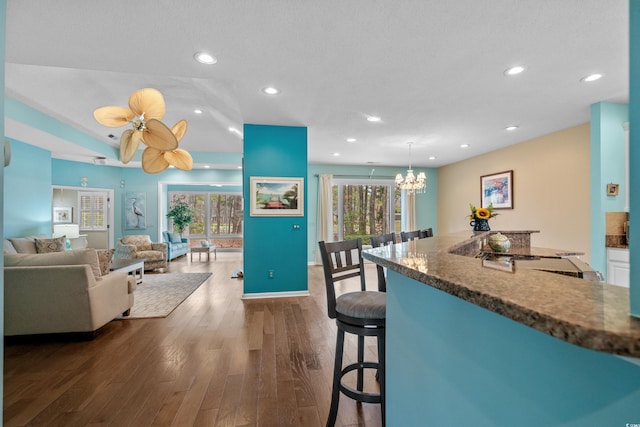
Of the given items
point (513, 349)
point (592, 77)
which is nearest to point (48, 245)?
point (513, 349)

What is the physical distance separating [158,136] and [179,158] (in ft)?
2.24

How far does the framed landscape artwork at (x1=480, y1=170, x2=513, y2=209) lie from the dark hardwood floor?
14.0 ft

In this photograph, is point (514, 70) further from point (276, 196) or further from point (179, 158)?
point (179, 158)

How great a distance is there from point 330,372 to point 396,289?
1367 mm

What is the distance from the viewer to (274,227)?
4.39m

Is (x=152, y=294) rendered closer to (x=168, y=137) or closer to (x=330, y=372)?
(x=168, y=137)

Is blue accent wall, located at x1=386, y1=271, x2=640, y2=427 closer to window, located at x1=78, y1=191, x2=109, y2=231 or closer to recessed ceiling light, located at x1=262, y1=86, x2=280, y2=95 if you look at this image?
recessed ceiling light, located at x1=262, y1=86, x2=280, y2=95

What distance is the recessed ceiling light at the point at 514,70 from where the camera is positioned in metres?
2.60

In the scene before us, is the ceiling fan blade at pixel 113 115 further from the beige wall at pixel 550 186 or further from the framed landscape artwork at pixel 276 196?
the beige wall at pixel 550 186

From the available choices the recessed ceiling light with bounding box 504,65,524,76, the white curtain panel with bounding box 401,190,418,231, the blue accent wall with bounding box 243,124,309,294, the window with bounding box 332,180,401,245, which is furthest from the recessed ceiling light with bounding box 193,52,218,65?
the white curtain panel with bounding box 401,190,418,231

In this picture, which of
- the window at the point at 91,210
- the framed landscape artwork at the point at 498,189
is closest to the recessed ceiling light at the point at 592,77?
the framed landscape artwork at the point at 498,189

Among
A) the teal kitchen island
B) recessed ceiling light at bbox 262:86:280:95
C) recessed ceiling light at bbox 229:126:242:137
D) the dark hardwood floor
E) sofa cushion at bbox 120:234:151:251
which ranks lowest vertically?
the dark hardwood floor

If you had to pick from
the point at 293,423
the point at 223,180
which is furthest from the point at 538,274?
the point at 223,180

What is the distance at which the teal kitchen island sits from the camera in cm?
44
